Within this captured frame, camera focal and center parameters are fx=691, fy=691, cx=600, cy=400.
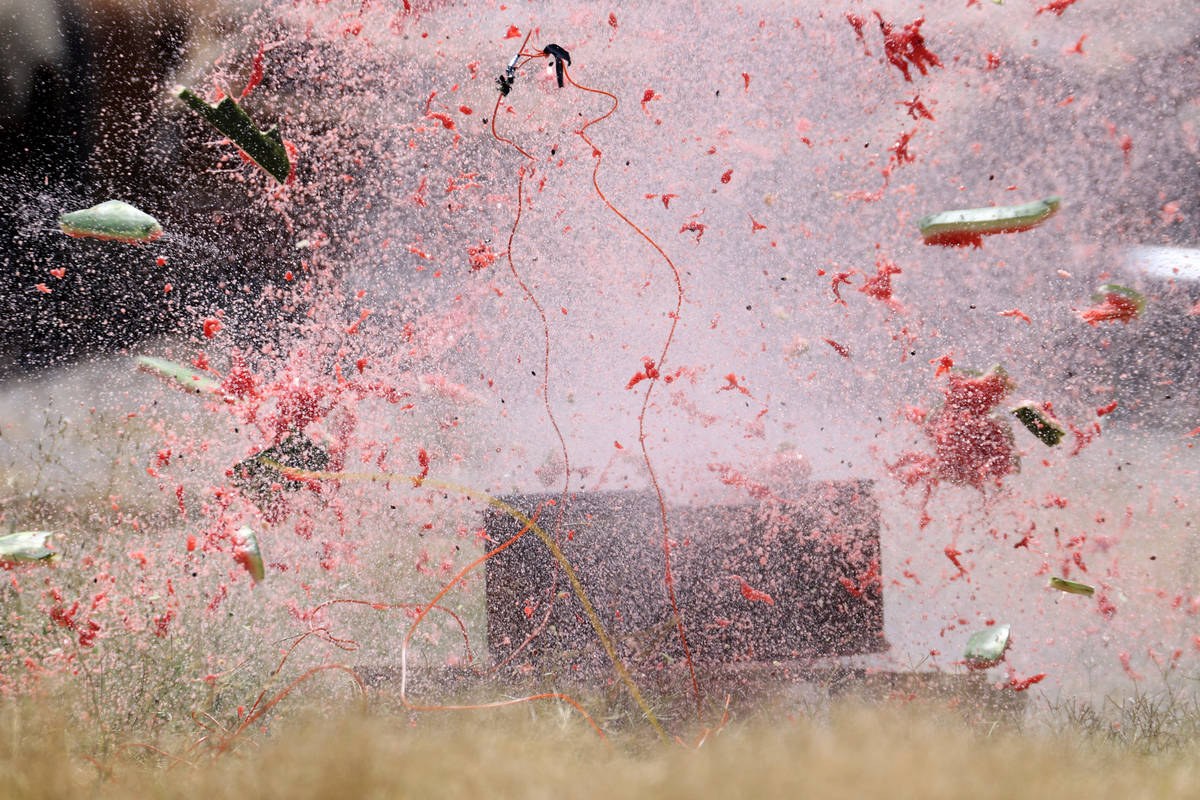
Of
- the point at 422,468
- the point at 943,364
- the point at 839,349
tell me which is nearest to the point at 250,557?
the point at 422,468

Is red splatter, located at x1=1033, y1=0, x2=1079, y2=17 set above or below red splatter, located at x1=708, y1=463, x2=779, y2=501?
above

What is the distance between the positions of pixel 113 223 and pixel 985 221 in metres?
1.16

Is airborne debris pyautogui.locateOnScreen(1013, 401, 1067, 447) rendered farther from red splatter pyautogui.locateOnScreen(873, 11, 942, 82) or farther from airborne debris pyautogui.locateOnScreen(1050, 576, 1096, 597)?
red splatter pyautogui.locateOnScreen(873, 11, 942, 82)

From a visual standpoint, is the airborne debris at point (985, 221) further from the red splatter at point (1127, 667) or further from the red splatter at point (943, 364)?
the red splatter at point (1127, 667)

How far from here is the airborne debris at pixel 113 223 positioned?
0.91 m

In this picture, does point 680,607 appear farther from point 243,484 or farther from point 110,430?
point 110,430

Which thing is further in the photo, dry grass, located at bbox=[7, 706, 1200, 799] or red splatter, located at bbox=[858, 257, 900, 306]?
red splatter, located at bbox=[858, 257, 900, 306]

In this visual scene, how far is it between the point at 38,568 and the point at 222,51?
0.72 m

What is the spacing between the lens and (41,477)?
90 cm

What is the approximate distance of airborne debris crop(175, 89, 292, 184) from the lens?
35.9 inches

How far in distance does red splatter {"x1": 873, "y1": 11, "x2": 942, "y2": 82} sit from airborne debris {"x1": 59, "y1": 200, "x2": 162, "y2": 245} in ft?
3.31

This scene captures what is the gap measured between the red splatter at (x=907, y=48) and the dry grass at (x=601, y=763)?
840mm

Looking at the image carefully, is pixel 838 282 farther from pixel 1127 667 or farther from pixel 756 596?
pixel 1127 667

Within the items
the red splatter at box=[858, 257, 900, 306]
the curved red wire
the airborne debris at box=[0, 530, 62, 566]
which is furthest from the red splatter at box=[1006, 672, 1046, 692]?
the airborne debris at box=[0, 530, 62, 566]
